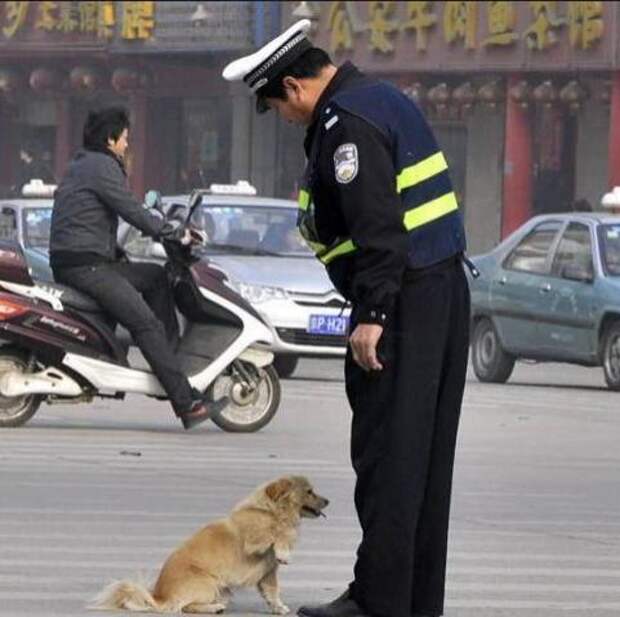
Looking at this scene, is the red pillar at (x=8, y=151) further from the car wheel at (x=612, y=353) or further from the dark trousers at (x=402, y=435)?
the dark trousers at (x=402, y=435)

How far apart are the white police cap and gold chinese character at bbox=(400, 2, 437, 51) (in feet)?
99.1

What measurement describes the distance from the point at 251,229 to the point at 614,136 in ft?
47.0

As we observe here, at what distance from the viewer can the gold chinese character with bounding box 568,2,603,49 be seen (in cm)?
3462

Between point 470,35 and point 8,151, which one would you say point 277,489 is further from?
point 8,151

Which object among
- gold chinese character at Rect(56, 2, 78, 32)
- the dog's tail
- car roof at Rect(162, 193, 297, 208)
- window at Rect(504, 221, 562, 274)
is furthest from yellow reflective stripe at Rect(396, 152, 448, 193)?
gold chinese character at Rect(56, 2, 78, 32)

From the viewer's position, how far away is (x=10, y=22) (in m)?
44.6

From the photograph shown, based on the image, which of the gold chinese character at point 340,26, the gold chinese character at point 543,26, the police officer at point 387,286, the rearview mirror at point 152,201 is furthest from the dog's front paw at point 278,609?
the gold chinese character at point 340,26

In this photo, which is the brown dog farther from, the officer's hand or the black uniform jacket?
the black uniform jacket

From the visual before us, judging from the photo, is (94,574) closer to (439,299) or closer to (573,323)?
(439,299)

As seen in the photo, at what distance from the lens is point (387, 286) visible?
290 inches

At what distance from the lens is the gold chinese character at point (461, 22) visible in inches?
1454

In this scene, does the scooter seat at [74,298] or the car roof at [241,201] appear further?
the car roof at [241,201]

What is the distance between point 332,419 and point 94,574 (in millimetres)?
7605

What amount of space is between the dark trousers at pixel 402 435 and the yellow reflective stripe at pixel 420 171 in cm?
28
